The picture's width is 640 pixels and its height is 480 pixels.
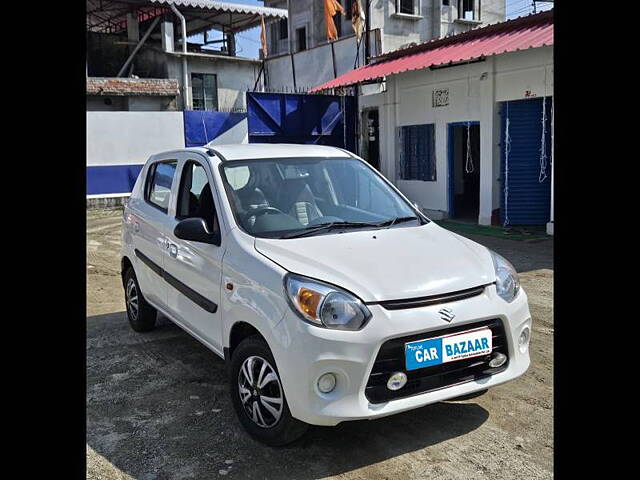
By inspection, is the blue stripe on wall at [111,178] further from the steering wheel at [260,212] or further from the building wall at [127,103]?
the steering wheel at [260,212]

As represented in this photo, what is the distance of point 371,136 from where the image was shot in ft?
50.3

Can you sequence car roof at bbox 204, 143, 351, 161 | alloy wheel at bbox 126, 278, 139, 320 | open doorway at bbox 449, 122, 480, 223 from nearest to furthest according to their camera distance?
car roof at bbox 204, 143, 351, 161 < alloy wheel at bbox 126, 278, 139, 320 < open doorway at bbox 449, 122, 480, 223

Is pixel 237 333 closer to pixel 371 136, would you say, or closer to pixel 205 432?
pixel 205 432

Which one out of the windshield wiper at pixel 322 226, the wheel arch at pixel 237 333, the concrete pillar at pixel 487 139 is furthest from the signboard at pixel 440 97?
the wheel arch at pixel 237 333

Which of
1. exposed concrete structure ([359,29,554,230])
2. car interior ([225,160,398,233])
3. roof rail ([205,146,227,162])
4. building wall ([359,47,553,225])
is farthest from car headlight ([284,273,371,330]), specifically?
building wall ([359,47,553,225])

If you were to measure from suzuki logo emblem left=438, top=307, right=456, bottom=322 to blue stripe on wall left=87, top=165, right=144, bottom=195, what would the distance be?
14.2 m

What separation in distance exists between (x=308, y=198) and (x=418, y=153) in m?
9.58

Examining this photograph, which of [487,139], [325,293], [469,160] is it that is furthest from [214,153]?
[469,160]

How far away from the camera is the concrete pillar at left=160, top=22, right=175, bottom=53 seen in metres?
25.7

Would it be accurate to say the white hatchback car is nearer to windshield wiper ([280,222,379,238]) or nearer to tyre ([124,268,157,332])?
windshield wiper ([280,222,379,238])

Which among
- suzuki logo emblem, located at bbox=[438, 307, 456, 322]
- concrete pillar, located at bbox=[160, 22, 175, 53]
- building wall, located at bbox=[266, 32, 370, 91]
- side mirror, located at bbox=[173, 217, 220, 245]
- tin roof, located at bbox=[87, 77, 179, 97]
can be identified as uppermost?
concrete pillar, located at bbox=[160, 22, 175, 53]
